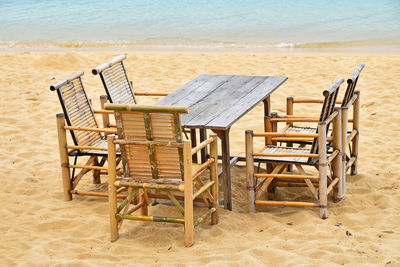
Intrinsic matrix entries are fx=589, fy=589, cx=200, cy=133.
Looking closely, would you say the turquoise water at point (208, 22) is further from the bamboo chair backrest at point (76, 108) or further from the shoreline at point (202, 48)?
the bamboo chair backrest at point (76, 108)

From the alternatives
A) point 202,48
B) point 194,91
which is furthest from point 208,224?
point 202,48

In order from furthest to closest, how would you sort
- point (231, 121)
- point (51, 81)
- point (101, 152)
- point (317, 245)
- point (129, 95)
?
1. point (51, 81)
2. point (129, 95)
3. point (101, 152)
4. point (231, 121)
5. point (317, 245)

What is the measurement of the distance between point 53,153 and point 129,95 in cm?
116

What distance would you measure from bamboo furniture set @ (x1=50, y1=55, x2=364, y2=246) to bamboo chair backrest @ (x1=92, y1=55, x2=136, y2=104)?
0.01 metres

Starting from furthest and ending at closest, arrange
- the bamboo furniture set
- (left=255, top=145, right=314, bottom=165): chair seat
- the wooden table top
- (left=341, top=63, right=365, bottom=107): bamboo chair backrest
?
(left=341, top=63, right=365, bottom=107): bamboo chair backrest, (left=255, top=145, right=314, bottom=165): chair seat, the wooden table top, the bamboo furniture set

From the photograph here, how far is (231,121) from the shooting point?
421 centimetres

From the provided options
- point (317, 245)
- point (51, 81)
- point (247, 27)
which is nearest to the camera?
point (317, 245)

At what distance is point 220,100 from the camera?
4.84 m

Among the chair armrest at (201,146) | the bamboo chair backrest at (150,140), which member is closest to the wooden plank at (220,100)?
the chair armrest at (201,146)

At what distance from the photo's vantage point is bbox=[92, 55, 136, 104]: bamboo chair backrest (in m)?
5.31

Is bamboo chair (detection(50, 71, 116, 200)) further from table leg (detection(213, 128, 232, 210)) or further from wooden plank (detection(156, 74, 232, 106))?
table leg (detection(213, 128, 232, 210))

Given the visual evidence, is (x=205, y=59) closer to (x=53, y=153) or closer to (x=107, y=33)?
(x=53, y=153)

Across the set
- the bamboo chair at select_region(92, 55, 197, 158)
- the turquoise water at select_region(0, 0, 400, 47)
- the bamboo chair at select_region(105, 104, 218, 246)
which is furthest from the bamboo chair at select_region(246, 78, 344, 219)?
the turquoise water at select_region(0, 0, 400, 47)

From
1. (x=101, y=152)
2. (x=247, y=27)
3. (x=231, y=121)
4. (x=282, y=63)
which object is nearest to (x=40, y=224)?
(x=101, y=152)
